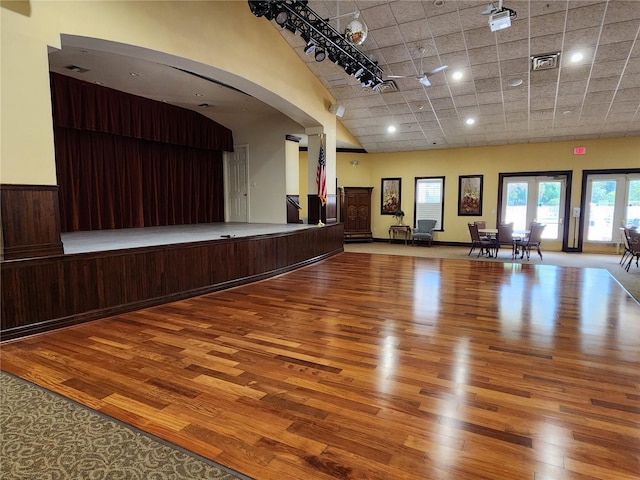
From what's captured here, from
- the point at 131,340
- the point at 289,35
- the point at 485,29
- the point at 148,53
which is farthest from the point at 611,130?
the point at 131,340

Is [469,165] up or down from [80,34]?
down

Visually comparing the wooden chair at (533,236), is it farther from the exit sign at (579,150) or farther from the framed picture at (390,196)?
the framed picture at (390,196)

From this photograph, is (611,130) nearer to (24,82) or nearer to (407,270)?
(407,270)

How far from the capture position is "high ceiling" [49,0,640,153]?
5633 mm

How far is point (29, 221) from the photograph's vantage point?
3.39 m

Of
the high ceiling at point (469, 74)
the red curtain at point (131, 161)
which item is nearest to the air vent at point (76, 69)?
the high ceiling at point (469, 74)

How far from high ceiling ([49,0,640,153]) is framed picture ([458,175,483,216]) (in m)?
1.24

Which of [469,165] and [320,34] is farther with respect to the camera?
[469,165]

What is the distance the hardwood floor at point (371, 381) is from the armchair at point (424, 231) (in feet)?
21.6

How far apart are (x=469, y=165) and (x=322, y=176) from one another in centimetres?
524

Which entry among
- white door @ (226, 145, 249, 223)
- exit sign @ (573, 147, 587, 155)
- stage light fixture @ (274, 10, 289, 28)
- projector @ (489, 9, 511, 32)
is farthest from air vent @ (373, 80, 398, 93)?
exit sign @ (573, 147, 587, 155)

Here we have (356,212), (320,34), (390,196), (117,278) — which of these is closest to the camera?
(117,278)

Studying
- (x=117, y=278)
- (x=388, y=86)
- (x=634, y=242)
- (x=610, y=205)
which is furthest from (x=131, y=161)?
(x=610, y=205)

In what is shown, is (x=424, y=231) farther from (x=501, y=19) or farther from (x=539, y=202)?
(x=501, y=19)
